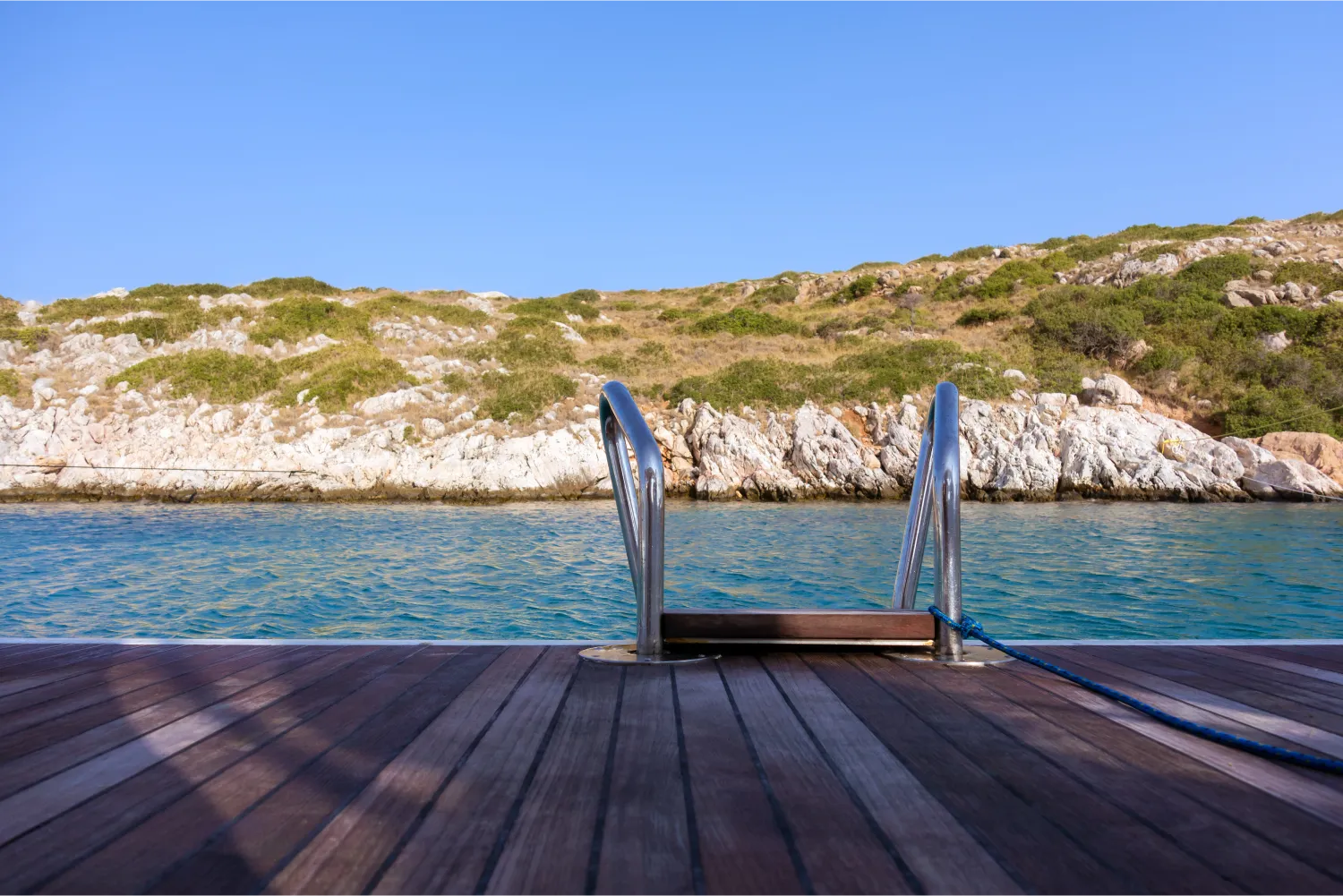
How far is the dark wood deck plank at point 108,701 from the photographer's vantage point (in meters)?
1.85

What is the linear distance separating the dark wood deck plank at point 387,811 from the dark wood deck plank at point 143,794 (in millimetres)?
328

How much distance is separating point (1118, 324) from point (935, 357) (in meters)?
5.56

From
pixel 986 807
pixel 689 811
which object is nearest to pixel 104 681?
pixel 689 811

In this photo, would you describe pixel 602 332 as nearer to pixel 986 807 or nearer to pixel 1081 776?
pixel 1081 776

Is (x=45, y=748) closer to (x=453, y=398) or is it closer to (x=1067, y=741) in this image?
(x=1067, y=741)

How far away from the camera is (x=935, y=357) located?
2078 centimetres

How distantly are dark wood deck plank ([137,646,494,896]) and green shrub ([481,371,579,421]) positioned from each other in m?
17.0

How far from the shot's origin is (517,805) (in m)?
1.46

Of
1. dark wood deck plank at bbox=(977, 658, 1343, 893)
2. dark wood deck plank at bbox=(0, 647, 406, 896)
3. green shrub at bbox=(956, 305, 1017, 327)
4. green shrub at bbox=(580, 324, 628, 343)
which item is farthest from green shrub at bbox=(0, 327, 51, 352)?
dark wood deck plank at bbox=(977, 658, 1343, 893)

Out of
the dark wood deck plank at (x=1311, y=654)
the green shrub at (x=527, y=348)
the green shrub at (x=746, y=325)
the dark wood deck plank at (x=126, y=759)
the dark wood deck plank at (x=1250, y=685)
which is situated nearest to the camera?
the dark wood deck plank at (x=126, y=759)

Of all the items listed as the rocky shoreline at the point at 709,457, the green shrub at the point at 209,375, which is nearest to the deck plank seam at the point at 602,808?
the rocky shoreline at the point at 709,457

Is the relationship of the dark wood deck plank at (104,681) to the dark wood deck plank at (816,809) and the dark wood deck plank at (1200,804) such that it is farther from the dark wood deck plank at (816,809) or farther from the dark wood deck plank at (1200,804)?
the dark wood deck plank at (1200,804)

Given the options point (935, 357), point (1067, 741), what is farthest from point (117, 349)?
point (1067, 741)

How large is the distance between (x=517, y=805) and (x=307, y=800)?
1.22 feet
